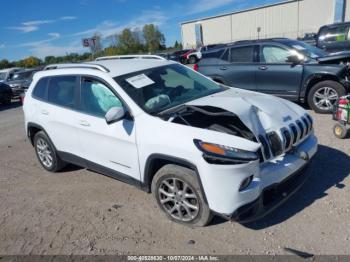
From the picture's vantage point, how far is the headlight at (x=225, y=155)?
9.52 ft

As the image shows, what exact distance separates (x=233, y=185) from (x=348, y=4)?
201ft

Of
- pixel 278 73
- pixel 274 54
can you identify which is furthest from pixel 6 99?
pixel 278 73

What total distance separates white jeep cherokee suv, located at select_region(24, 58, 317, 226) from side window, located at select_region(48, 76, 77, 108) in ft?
0.05

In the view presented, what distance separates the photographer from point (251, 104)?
11.7 feet

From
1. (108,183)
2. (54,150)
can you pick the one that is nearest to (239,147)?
(108,183)

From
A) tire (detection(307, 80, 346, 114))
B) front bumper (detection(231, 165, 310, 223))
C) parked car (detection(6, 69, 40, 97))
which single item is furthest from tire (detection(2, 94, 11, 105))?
front bumper (detection(231, 165, 310, 223))

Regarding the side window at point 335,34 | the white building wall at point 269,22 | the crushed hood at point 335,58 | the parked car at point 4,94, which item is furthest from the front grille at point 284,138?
→ the white building wall at point 269,22

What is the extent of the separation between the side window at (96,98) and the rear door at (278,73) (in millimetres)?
4856

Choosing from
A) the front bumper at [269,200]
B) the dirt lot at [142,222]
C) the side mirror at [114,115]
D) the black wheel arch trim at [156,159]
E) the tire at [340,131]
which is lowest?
the dirt lot at [142,222]

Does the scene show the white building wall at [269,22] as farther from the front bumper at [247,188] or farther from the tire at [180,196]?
the tire at [180,196]

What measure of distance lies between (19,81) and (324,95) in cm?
1715

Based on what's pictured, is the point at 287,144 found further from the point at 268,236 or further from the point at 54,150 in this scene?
the point at 54,150

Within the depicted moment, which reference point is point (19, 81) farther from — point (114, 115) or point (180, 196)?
point (180, 196)

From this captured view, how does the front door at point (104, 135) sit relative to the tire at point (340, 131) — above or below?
above
